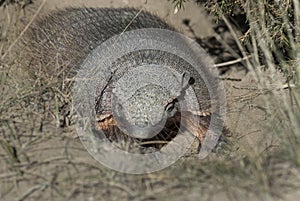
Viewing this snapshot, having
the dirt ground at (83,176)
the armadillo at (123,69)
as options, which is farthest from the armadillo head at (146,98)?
the dirt ground at (83,176)

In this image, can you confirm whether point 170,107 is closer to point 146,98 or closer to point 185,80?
point 146,98

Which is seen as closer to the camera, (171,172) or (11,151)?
(171,172)

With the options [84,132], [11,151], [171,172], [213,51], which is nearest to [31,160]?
[11,151]

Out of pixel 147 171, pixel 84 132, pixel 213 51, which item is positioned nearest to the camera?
pixel 147 171

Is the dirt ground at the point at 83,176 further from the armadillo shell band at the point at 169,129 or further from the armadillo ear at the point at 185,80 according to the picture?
the armadillo ear at the point at 185,80

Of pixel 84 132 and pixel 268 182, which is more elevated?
pixel 84 132

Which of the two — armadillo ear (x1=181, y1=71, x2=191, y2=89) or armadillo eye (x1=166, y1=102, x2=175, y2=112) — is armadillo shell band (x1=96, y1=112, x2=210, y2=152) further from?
armadillo ear (x1=181, y1=71, x2=191, y2=89)

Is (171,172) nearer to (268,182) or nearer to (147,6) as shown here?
(268,182)

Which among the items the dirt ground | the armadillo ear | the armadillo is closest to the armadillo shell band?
the armadillo
